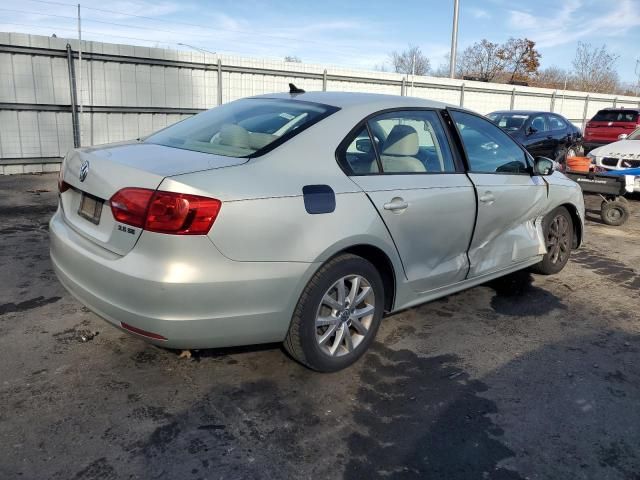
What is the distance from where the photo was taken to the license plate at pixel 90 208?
2846 mm

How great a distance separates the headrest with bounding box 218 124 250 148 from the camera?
124 inches

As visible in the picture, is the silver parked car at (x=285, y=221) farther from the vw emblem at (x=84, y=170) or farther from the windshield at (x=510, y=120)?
the windshield at (x=510, y=120)

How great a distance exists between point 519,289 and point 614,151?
19.7 feet

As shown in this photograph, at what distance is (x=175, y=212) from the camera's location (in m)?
2.50

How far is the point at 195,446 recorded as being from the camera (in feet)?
8.25

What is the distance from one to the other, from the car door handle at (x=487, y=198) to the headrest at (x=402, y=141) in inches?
25.9

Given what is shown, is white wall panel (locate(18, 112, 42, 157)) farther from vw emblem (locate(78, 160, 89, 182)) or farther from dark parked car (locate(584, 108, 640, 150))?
dark parked car (locate(584, 108, 640, 150))

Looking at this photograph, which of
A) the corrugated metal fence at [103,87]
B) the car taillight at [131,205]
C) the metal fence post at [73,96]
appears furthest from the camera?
the metal fence post at [73,96]

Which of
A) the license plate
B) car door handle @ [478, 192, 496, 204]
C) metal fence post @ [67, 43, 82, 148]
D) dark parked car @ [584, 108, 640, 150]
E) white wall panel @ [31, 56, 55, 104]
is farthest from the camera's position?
dark parked car @ [584, 108, 640, 150]

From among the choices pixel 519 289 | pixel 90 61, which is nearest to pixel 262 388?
pixel 519 289

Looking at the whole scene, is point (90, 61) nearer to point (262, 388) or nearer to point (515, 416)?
point (262, 388)

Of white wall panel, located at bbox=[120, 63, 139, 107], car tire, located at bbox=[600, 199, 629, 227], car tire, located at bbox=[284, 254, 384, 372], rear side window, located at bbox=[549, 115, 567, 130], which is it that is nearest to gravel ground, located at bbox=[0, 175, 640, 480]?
car tire, located at bbox=[284, 254, 384, 372]

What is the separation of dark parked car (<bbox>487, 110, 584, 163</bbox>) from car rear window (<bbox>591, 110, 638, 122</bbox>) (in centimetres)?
253

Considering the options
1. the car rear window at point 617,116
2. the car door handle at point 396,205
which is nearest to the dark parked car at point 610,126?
the car rear window at point 617,116
